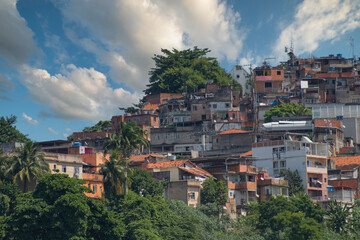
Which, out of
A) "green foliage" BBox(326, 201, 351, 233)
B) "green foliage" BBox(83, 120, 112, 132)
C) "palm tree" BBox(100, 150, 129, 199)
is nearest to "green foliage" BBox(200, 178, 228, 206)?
"green foliage" BBox(326, 201, 351, 233)

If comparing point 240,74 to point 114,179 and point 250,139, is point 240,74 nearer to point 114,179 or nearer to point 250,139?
point 250,139

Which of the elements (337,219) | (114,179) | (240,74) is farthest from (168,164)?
(240,74)

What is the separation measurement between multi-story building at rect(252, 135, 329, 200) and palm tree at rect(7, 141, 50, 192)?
103ft

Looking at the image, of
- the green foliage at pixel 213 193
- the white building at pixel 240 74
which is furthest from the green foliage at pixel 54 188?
the white building at pixel 240 74

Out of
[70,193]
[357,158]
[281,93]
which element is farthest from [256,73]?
[70,193]

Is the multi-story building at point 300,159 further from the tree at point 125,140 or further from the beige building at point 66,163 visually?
the beige building at point 66,163

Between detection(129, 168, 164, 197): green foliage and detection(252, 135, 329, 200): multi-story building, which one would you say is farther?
detection(252, 135, 329, 200): multi-story building

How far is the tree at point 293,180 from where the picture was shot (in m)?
68.4

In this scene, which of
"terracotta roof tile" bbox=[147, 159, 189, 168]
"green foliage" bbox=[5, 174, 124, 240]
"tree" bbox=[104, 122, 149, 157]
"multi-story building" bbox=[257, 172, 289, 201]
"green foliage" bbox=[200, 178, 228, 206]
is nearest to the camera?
"green foliage" bbox=[5, 174, 124, 240]

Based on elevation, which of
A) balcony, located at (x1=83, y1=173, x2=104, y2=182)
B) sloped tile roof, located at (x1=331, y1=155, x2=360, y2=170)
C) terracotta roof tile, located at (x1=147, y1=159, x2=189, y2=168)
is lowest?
balcony, located at (x1=83, y1=173, x2=104, y2=182)

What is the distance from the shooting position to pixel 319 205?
60.9m

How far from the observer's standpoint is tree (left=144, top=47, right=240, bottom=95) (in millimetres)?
115438

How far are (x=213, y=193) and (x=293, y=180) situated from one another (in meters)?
13.2

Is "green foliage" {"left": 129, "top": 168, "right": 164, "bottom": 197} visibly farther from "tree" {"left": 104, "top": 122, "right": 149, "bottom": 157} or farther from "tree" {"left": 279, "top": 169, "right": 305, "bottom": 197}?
"tree" {"left": 279, "top": 169, "right": 305, "bottom": 197}
